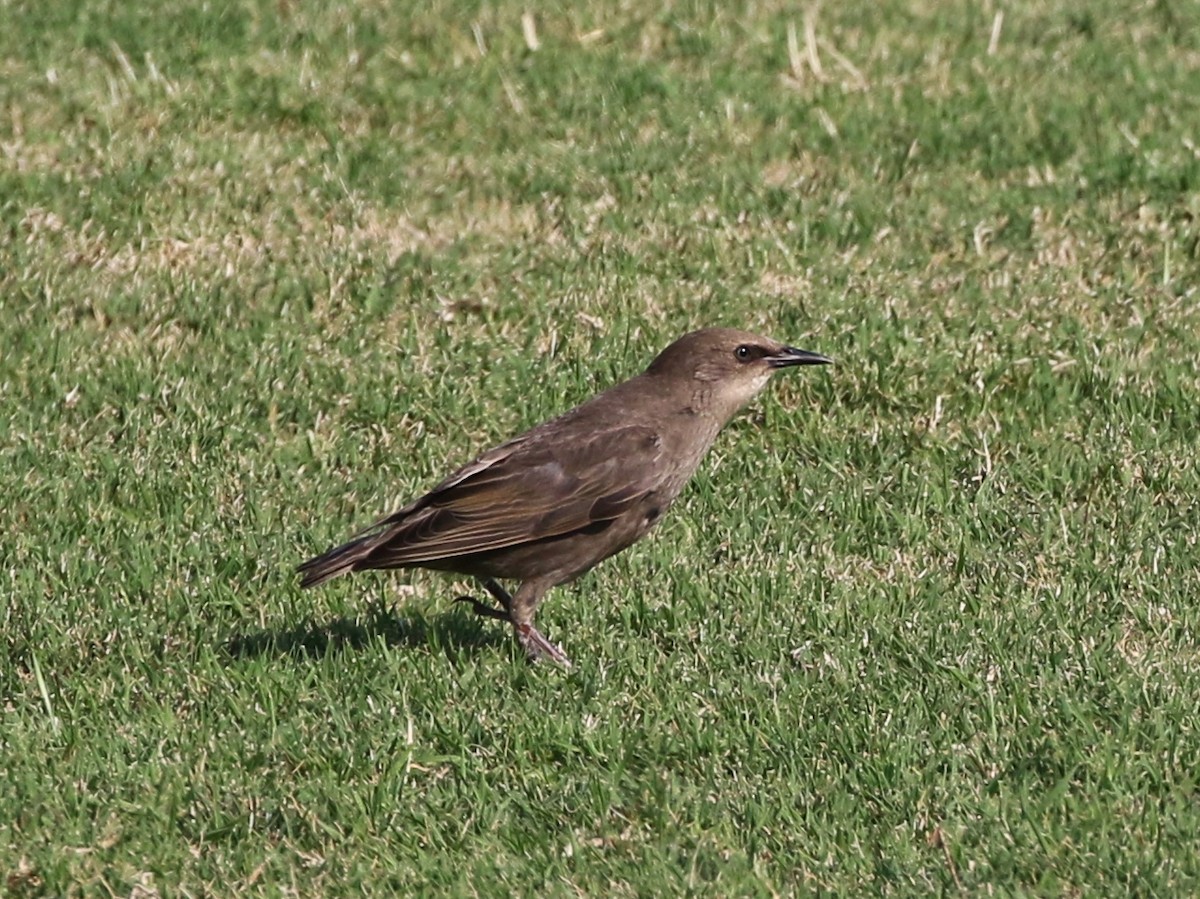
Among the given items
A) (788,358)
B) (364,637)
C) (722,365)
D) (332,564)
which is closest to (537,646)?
(364,637)

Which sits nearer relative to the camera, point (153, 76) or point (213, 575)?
point (213, 575)

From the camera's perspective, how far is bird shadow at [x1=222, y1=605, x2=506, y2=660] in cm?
716

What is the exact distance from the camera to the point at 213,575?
25.4 ft

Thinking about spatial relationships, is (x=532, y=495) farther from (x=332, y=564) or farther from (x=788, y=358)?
(x=788, y=358)

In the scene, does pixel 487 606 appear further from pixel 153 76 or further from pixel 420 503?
pixel 153 76

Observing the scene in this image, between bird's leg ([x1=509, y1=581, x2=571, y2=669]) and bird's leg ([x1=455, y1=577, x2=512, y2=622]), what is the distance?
0.36 feet

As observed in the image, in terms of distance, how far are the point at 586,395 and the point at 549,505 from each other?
201cm

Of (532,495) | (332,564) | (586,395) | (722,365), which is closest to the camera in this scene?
(332,564)

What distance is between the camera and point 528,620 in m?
7.34

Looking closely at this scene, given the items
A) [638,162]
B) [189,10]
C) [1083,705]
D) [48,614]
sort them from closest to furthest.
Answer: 1. [1083,705]
2. [48,614]
3. [638,162]
4. [189,10]

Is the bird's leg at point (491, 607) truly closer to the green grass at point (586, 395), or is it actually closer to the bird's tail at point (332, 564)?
the green grass at point (586, 395)

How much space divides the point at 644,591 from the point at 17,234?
14.1 feet

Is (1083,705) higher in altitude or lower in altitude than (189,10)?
Result: lower

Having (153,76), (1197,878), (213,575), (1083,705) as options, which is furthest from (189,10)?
(1197,878)
